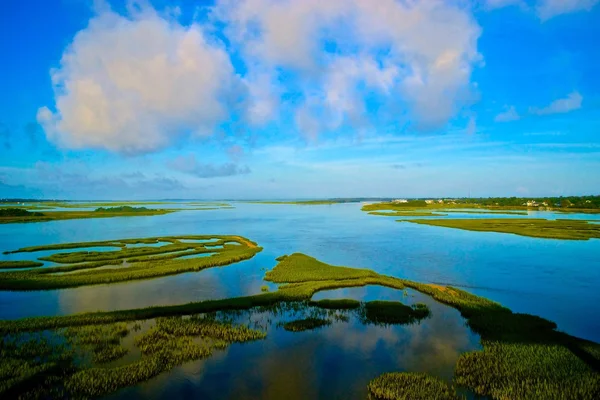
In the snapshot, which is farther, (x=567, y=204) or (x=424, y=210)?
(x=567, y=204)

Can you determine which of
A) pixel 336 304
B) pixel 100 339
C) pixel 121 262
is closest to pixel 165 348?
pixel 100 339

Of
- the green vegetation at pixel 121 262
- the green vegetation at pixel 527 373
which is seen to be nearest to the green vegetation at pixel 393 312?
the green vegetation at pixel 527 373

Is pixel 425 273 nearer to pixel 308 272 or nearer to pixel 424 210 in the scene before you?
pixel 308 272

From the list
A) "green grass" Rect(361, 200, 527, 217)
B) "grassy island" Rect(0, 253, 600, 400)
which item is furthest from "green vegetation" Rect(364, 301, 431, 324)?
"green grass" Rect(361, 200, 527, 217)

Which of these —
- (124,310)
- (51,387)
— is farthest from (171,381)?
(124,310)

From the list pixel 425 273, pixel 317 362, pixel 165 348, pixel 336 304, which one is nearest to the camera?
pixel 317 362

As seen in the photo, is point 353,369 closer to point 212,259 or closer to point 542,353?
point 542,353
